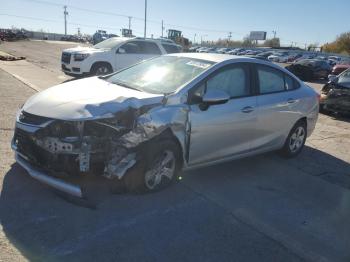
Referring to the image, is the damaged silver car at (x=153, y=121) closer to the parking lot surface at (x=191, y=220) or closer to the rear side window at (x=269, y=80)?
the rear side window at (x=269, y=80)

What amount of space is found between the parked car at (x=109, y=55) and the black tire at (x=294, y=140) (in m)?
9.57

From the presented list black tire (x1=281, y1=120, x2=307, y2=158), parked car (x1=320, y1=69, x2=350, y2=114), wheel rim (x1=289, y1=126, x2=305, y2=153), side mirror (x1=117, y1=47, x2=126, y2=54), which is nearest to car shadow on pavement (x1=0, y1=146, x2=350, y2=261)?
black tire (x1=281, y1=120, x2=307, y2=158)

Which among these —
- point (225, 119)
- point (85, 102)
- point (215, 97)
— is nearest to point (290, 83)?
point (225, 119)

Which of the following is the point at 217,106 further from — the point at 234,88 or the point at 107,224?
the point at 107,224

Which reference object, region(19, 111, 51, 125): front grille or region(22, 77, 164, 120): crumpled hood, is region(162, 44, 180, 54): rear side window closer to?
region(22, 77, 164, 120): crumpled hood

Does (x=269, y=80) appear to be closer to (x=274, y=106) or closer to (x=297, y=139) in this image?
(x=274, y=106)

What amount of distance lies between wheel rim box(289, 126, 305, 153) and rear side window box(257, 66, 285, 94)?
2.84 feet

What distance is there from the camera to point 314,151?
25.1 ft

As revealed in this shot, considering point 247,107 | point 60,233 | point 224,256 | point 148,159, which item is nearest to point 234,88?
point 247,107

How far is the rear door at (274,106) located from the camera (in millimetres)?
6043

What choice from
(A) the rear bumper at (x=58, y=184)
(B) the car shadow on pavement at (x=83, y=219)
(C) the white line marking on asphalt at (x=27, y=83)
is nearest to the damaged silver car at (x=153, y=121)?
(A) the rear bumper at (x=58, y=184)

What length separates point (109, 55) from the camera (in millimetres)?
15391

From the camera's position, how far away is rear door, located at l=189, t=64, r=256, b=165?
5.08 meters

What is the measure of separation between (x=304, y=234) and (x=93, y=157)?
7.57ft
